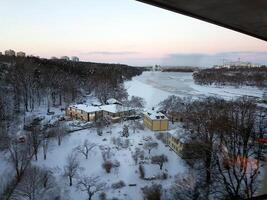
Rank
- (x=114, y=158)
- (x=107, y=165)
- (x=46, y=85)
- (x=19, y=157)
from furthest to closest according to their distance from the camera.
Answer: (x=46, y=85)
(x=114, y=158)
(x=19, y=157)
(x=107, y=165)

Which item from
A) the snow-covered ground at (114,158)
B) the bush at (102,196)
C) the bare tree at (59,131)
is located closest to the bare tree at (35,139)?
the snow-covered ground at (114,158)

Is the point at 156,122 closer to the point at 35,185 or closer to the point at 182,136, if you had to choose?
the point at 182,136

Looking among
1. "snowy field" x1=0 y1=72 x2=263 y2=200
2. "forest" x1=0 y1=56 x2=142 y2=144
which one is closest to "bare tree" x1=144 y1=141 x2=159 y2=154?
"snowy field" x1=0 y1=72 x2=263 y2=200

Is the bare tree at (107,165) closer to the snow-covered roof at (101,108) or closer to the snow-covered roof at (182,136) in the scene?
the snow-covered roof at (182,136)

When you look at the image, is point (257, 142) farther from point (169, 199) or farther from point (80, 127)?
point (80, 127)

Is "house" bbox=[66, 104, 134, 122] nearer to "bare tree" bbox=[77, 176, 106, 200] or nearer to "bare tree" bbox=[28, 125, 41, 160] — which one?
"bare tree" bbox=[28, 125, 41, 160]

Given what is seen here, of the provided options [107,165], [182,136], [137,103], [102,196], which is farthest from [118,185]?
[137,103]
